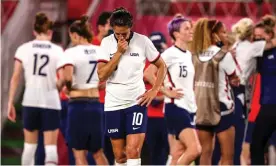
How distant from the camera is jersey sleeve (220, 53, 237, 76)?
12234mm

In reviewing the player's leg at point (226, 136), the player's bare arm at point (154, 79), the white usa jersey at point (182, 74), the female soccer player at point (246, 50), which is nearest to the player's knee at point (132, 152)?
the player's bare arm at point (154, 79)

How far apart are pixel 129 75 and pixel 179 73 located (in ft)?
5.65

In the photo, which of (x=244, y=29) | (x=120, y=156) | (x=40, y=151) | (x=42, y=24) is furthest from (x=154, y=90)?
(x=40, y=151)

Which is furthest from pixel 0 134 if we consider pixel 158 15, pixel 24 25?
pixel 158 15

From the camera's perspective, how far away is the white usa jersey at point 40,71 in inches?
517

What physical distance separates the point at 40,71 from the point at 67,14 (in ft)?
14.6

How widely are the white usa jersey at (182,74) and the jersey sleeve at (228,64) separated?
1.66 feet

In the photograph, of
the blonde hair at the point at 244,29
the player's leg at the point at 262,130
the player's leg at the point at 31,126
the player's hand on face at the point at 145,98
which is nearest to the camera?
the player's hand on face at the point at 145,98

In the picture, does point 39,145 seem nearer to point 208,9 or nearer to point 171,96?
point 171,96

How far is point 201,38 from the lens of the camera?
1233 cm

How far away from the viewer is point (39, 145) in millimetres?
14445

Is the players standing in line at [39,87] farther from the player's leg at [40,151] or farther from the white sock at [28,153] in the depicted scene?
the player's leg at [40,151]

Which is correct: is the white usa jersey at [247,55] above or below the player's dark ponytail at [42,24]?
below

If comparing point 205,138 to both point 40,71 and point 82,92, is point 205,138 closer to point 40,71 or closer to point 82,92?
point 82,92
